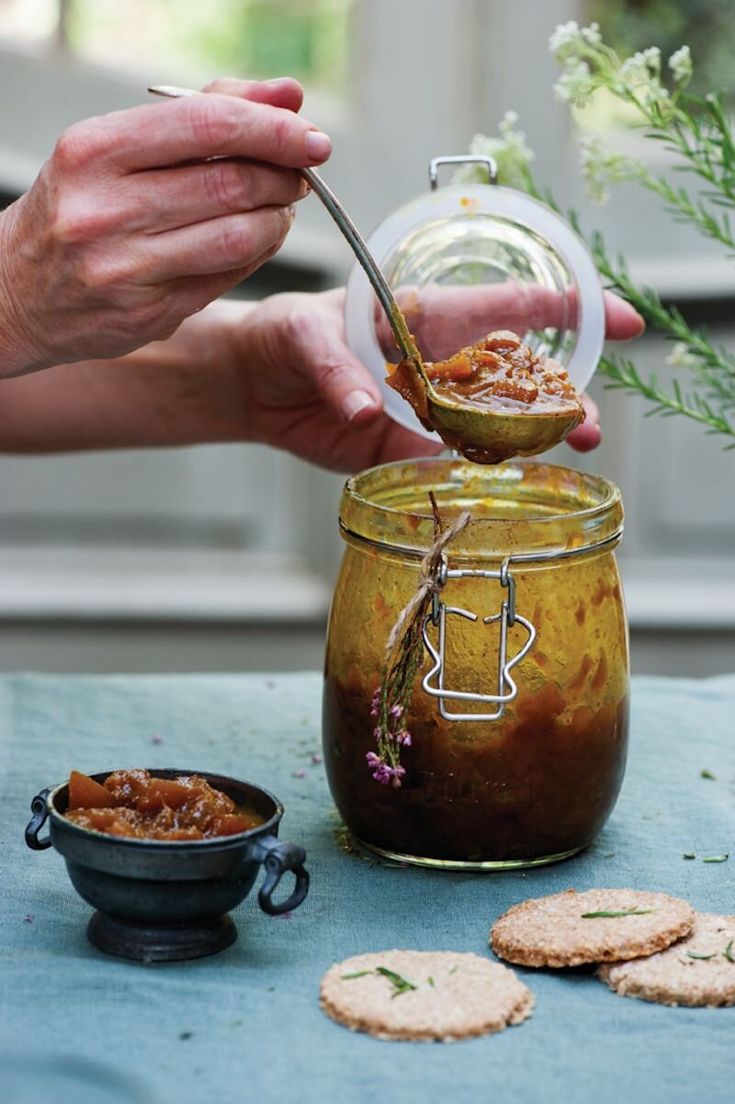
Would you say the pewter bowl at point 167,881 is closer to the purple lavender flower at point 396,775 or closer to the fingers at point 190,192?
the purple lavender flower at point 396,775

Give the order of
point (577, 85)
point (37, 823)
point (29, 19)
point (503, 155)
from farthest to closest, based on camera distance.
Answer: point (29, 19), point (503, 155), point (577, 85), point (37, 823)

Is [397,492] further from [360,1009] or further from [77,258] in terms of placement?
[360,1009]

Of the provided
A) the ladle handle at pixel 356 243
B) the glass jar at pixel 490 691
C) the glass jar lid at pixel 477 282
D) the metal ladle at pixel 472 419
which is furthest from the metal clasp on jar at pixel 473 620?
the glass jar lid at pixel 477 282

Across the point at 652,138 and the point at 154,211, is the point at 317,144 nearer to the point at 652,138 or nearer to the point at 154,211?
the point at 154,211

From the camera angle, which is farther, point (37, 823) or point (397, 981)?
point (37, 823)

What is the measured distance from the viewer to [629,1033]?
0.87m

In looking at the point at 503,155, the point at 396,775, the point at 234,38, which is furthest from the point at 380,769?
the point at 234,38

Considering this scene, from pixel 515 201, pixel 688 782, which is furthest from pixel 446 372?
pixel 688 782

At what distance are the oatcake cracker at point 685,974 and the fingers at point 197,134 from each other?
58 centimetres

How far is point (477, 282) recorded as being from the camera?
4.39 ft

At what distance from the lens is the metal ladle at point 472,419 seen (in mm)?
1080

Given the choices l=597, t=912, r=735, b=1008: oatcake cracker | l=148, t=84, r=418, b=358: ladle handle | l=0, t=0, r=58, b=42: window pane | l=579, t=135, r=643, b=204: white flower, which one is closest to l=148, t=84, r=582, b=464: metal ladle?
l=148, t=84, r=418, b=358: ladle handle

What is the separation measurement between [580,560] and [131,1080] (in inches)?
18.7

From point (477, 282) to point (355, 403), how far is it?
0.17m
